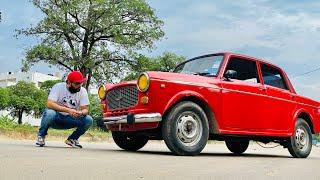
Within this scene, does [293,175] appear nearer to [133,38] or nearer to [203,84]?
[203,84]

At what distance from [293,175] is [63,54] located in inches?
1164

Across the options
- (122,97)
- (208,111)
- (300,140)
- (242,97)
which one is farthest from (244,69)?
(122,97)

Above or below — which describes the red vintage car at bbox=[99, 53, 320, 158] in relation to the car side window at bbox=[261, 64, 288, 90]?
below

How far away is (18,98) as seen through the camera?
67375 mm

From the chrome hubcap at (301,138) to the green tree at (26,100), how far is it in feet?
197

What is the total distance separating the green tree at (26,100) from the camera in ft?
220

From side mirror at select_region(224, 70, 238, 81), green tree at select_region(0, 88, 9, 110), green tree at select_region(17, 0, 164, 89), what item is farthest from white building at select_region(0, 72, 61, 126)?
side mirror at select_region(224, 70, 238, 81)

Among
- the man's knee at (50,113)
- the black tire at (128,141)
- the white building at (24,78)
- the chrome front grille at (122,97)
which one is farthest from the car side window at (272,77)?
the white building at (24,78)

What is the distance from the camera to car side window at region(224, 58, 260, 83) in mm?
8516

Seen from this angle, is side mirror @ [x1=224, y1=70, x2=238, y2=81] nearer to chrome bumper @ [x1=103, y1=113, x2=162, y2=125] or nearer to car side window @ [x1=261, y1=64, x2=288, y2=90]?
car side window @ [x1=261, y1=64, x2=288, y2=90]

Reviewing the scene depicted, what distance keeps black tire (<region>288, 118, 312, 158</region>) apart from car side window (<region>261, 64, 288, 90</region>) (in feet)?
2.51

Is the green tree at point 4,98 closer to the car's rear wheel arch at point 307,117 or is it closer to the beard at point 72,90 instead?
the car's rear wheel arch at point 307,117

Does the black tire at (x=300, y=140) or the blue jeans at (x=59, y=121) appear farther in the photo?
the black tire at (x=300, y=140)

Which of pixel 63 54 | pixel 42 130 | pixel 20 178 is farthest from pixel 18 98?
pixel 20 178
